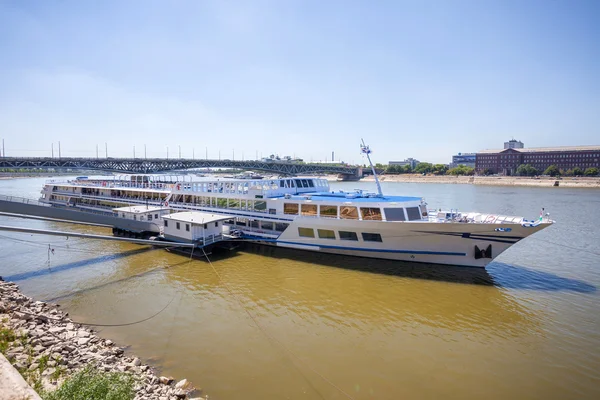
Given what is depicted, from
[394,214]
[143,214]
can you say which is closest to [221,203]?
[143,214]

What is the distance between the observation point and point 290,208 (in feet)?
75.5

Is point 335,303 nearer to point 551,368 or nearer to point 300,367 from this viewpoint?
point 300,367

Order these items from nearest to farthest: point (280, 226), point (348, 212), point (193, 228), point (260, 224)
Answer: point (348, 212)
point (193, 228)
point (280, 226)
point (260, 224)

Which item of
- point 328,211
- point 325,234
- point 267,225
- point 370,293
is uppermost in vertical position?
point 328,211

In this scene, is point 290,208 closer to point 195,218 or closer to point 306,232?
point 306,232

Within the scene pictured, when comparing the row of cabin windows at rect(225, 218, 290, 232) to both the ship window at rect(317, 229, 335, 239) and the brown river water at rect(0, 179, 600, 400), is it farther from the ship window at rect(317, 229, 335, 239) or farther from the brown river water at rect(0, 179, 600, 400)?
the ship window at rect(317, 229, 335, 239)

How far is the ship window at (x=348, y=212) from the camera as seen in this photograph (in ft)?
66.6

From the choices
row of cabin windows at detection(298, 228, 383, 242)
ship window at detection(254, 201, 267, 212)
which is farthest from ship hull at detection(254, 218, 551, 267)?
ship window at detection(254, 201, 267, 212)

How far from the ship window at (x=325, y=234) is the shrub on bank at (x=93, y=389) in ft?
48.3

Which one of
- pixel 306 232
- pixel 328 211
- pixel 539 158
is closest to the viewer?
pixel 328 211

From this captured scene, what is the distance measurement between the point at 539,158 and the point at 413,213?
15993 centimetres

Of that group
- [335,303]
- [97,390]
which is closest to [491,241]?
[335,303]

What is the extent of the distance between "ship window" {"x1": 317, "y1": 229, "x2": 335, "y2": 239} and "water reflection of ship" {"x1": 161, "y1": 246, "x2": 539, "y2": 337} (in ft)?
4.91

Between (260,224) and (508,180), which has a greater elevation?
(508,180)
